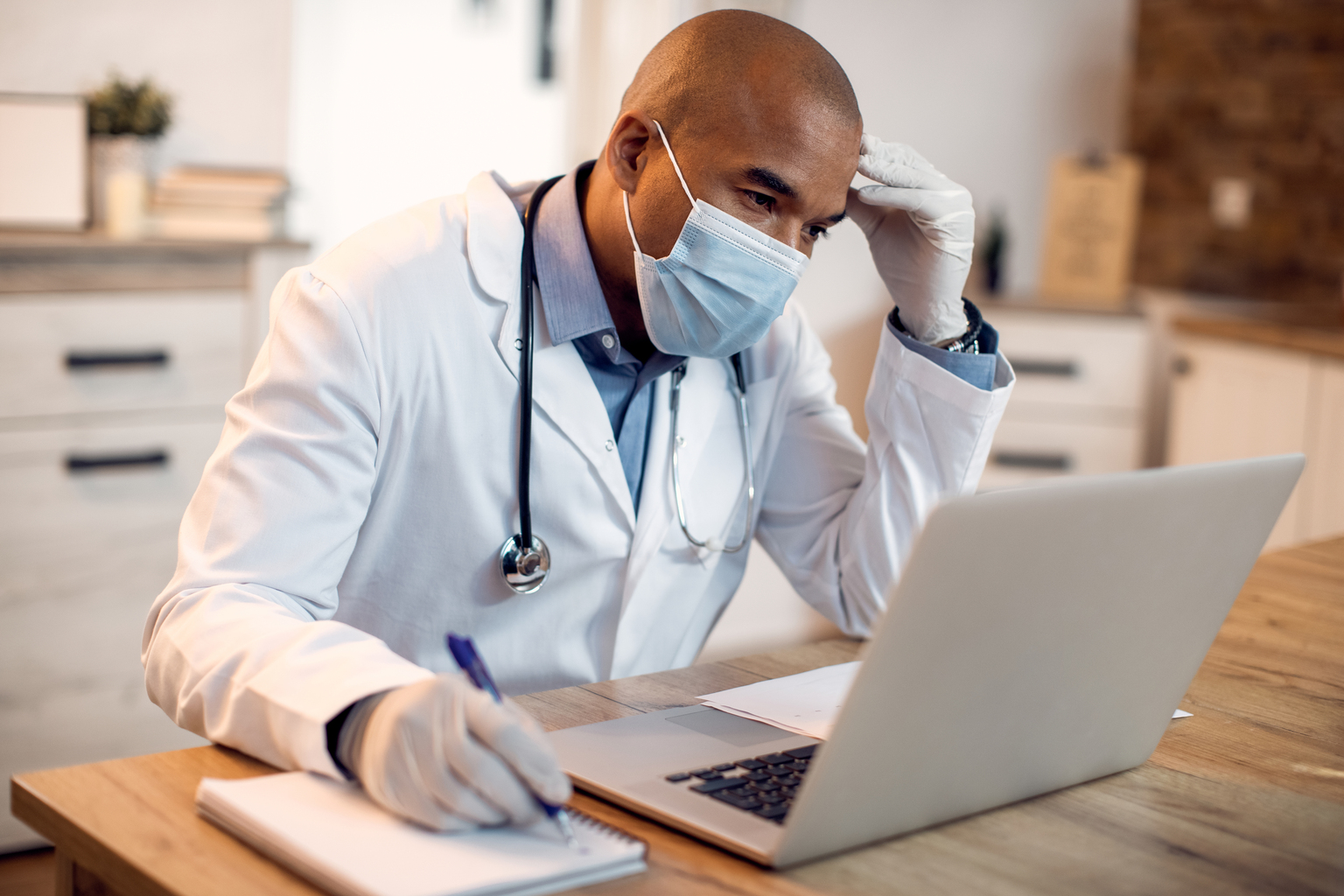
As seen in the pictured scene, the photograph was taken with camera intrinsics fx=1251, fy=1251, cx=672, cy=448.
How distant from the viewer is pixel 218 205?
228cm

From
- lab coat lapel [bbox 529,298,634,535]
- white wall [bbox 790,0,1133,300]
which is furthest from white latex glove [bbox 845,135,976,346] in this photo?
white wall [bbox 790,0,1133,300]

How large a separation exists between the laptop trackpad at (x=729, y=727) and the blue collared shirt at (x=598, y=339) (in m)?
0.39

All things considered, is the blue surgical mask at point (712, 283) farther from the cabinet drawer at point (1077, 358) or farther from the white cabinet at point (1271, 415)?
the cabinet drawer at point (1077, 358)

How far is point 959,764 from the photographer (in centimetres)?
68

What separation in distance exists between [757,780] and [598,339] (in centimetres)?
58

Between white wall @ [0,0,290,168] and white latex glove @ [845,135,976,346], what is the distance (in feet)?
5.44

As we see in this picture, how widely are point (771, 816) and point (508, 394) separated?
571mm

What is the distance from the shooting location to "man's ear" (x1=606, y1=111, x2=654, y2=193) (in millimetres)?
1198

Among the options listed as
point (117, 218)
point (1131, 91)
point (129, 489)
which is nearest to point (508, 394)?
point (129, 489)

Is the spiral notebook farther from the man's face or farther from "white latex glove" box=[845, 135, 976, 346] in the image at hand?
"white latex glove" box=[845, 135, 976, 346]

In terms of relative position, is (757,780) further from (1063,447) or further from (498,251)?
(1063,447)

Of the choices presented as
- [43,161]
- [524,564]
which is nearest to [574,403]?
[524,564]

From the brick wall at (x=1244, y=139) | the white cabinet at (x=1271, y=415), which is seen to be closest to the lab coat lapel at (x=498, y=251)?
the white cabinet at (x=1271, y=415)

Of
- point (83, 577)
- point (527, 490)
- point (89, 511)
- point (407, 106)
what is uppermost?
point (407, 106)
